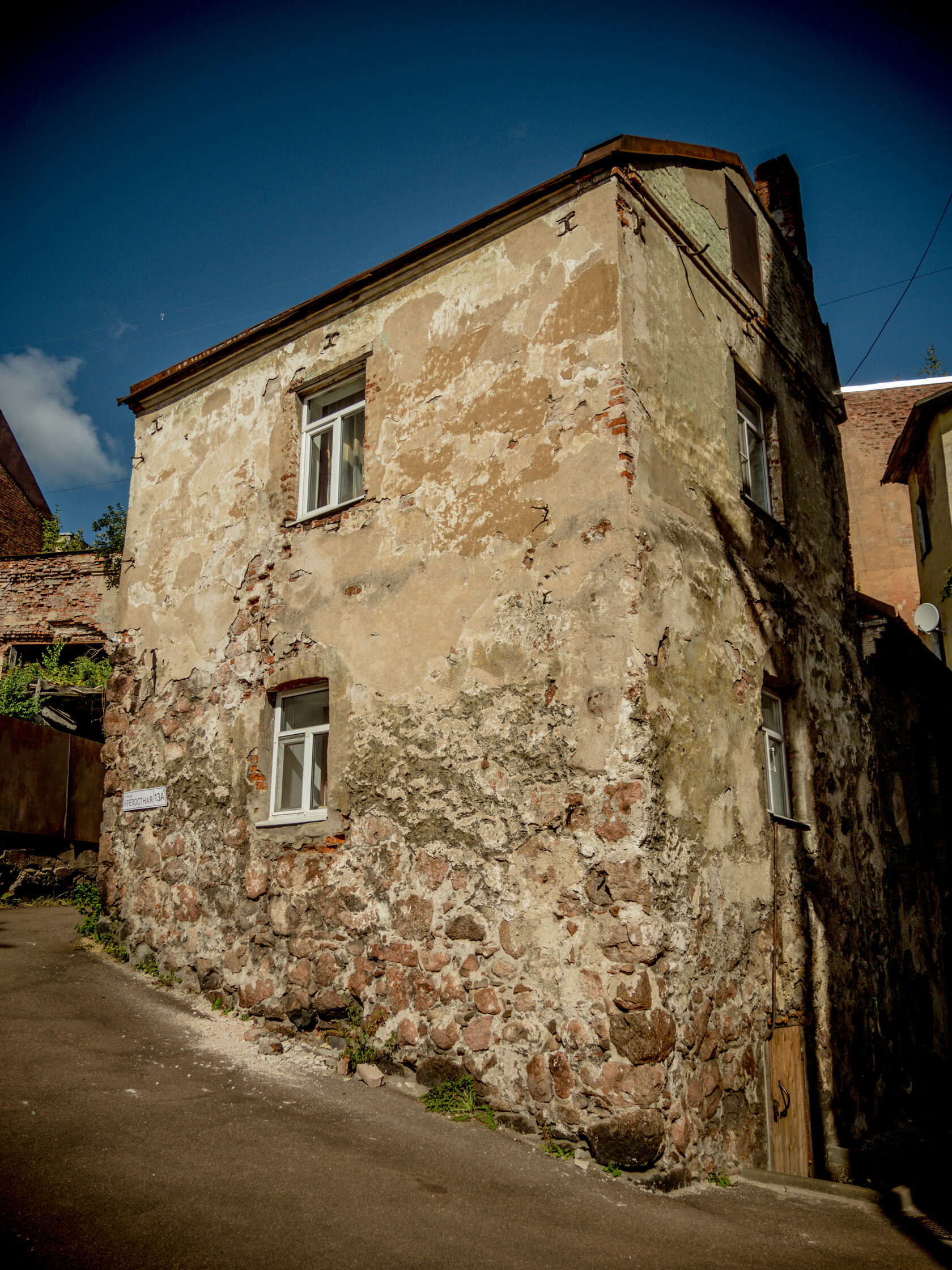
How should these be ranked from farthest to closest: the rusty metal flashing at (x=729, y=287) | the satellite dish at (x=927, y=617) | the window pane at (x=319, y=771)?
the satellite dish at (x=927, y=617) < the window pane at (x=319, y=771) < the rusty metal flashing at (x=729, y=287)

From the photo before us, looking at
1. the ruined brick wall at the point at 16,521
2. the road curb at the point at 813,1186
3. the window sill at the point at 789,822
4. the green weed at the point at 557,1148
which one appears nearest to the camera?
the green weed at the point at 557,1148

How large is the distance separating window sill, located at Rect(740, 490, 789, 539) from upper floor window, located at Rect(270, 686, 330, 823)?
13.6 feet

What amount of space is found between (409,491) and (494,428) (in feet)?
3.15

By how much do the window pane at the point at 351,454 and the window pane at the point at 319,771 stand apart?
2.30 metres

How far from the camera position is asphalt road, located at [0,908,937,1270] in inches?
163

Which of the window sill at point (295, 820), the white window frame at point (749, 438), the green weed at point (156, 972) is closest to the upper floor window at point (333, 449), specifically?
the window sill at point (295, 820)

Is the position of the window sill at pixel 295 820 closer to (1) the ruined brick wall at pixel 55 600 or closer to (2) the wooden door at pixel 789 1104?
(2) the wooden door at pixel 789 1104

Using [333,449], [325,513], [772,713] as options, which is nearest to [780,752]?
[772,713]

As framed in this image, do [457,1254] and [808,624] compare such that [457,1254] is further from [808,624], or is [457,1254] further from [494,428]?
[808,624]

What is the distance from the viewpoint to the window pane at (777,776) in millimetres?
8023

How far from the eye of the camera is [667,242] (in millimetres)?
7648

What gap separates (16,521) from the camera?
78.3ft

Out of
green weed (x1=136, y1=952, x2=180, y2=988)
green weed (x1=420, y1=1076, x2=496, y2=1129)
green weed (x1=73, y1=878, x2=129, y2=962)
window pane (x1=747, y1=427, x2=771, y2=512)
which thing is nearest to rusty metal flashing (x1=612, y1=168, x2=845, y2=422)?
window pane (x1=747, y1=427, x2=771, y2=512)

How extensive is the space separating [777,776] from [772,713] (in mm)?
573
